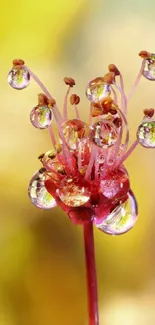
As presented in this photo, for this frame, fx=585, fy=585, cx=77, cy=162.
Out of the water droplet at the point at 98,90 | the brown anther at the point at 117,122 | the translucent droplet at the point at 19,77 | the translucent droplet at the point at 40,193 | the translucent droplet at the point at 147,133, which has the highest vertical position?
the translucent droplet at the point at 19,77

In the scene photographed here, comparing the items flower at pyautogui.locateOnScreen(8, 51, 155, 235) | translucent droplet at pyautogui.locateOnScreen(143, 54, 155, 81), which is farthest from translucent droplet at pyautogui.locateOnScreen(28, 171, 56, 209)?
translucent droplet at pyautogui.locateOnScreen(143, 54, 155, 81)

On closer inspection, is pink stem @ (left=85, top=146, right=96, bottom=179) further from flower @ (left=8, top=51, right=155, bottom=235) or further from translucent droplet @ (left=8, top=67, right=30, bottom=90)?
translucent droplet @ (left=8, top=67, right=30, bottom=90)

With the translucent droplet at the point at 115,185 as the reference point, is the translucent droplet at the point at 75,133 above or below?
above

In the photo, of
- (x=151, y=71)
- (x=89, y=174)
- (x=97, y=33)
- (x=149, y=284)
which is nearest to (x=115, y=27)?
(x=97, y=33)

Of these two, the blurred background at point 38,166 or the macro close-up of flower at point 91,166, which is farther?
the blurred background at point 38,166

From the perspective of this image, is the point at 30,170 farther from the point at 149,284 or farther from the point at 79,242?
the point at 149,284

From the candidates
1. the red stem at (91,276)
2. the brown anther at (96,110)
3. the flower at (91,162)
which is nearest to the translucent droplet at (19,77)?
the flower at (91,162)

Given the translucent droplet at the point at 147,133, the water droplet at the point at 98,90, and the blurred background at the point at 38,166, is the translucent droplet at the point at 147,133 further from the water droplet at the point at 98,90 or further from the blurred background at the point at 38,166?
the blurred background at the point at 38,166
